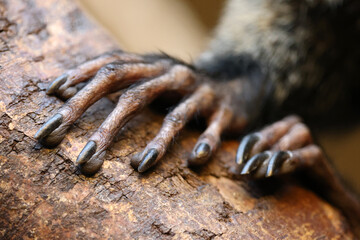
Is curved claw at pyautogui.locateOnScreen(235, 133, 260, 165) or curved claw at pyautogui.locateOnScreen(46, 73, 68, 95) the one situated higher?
curved claw at pyautogui.locateOnScreen(46, 73, 68, 95)

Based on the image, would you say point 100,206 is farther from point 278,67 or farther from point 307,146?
point 278,67

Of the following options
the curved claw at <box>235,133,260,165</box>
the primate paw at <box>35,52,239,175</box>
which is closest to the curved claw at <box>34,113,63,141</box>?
the primate paw at <box>35,52,239,175</box>

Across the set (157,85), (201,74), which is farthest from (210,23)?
(157,85)

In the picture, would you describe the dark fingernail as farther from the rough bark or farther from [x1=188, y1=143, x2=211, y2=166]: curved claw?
[x1=188, y1=143, x2=211, y2=166]: curved claw

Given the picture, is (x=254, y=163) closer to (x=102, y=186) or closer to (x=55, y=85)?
(x=102, y=186)

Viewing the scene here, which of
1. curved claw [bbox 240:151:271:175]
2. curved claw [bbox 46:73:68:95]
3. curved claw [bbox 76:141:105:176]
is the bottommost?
curved claw [bbox 240:151:271:175]

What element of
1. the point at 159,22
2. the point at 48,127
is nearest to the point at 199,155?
Answer: the point at 48,127

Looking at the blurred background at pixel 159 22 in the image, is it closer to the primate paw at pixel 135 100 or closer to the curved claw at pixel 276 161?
the primate paw at pixel 135 100
